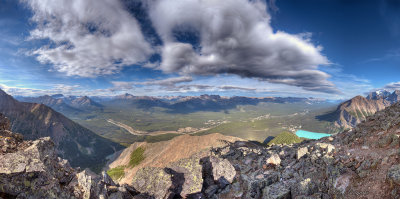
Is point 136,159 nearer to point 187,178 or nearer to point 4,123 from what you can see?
point 4,123

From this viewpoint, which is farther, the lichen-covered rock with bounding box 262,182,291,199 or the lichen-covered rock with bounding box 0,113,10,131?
the lichen-covered rock with bounding box 0,113,10,131

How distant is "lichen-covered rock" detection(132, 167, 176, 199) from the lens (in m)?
25.4

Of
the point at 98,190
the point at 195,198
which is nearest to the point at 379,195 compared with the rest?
the point at 195,198

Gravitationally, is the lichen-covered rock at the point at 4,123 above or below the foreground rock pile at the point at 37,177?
above

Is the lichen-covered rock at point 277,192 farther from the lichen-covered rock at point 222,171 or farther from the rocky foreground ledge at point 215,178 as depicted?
the lichen-covered rock at point 222,171

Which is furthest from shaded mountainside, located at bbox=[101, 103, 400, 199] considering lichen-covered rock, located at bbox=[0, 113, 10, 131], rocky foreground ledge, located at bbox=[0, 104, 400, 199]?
lichen-covered rock, located at bbox=[0, 113, 10, 131]

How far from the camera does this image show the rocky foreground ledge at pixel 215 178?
1452 cm

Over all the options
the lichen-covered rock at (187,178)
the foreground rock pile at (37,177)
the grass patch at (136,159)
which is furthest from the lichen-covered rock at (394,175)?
the grass patch at (136,159)

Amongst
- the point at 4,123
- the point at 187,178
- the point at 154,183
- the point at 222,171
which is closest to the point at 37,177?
the point at 154,183

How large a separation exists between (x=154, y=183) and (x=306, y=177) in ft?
78.7

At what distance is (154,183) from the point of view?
1052 inches

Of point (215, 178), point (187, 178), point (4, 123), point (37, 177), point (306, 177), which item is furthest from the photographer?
point (215, 178)

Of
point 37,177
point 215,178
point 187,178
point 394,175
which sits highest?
point 394,175

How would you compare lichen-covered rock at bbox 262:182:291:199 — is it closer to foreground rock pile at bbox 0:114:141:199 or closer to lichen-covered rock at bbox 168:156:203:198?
lichen-covered rock at bbox 168:156:203:198
